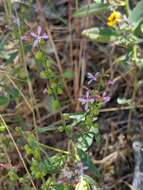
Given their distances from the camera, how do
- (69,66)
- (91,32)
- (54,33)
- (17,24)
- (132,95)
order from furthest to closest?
1. (54,33)
2. (69,66)
3. (132,95)
4. (91,32)
5. (17,24)

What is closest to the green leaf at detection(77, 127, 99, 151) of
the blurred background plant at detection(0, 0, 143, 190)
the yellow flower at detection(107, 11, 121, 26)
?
the blurred background plant at detection(0, 0, 143, 190)

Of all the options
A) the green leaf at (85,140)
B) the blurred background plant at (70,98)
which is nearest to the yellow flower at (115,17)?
the blurred background plant at (70,98)

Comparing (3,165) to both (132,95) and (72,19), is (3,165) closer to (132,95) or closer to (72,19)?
(132,95)

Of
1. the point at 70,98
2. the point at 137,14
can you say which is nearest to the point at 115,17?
the point at 137,14

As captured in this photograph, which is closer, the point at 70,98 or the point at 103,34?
the point at 103,34

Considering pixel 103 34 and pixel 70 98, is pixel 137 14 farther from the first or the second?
pixel 70 98

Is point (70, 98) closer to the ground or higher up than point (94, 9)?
closer to the ground

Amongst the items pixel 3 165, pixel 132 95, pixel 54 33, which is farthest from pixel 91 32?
pixel 3 165

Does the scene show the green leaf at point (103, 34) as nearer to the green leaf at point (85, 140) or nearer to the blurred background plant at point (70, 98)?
the blurred background plant at point (70, 98)
